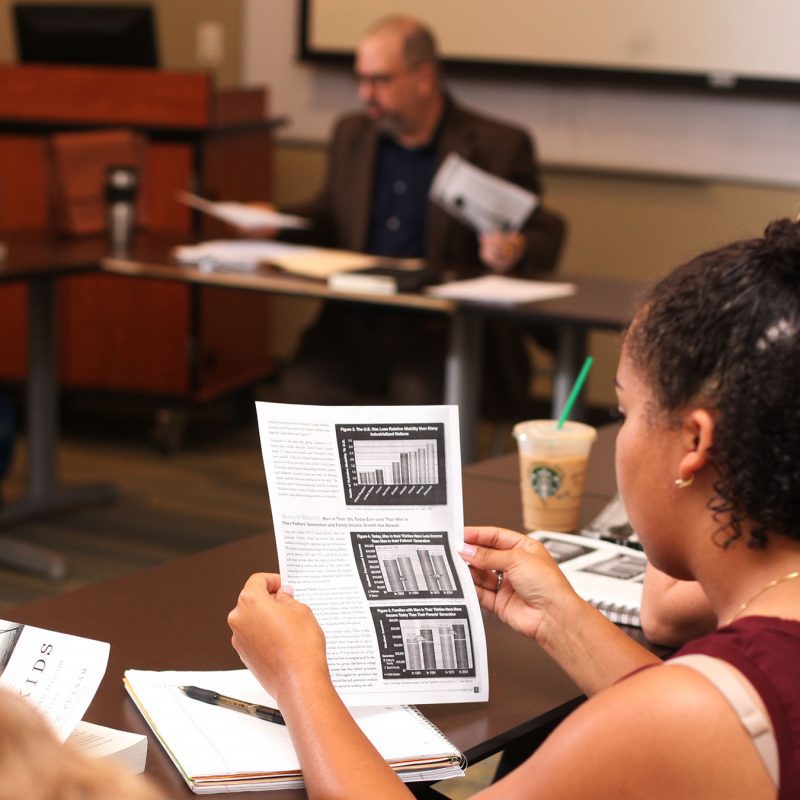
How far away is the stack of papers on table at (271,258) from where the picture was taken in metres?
3.50

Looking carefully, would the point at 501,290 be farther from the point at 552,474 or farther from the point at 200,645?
the point at 200,645

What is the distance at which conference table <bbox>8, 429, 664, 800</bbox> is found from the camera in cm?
118

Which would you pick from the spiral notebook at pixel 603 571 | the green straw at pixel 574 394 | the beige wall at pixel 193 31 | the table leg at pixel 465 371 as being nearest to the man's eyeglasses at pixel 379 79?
the table leg at pixel 465 371

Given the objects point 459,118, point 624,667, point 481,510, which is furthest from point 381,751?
point 459,118

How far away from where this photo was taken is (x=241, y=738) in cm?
112

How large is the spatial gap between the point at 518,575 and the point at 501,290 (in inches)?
83.1

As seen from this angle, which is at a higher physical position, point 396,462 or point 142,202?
point 396,462

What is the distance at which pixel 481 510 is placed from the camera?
1.79 m

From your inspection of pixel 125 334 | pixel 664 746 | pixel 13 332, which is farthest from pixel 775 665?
pixel 13 332

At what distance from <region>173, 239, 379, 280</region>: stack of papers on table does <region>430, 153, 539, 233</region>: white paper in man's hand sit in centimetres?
27

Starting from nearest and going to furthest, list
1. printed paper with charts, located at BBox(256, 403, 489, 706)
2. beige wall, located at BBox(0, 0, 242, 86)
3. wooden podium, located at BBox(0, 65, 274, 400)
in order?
printed paper with charts, located at BBox(256, 403, 489, 706) < wooden podium, located at BBox(0, 65, 274, 400) < beige wall, located at BBox(0, 0, 242, 86)

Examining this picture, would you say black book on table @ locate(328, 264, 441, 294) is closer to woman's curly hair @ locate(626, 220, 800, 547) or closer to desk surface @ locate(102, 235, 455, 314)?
desk surface @ locate(102, 235, 455, 314)

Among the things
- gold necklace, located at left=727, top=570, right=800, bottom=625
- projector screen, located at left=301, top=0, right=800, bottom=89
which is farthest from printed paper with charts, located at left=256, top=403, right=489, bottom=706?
projector screen, located at left=301, top=0, right=800, bottom=89

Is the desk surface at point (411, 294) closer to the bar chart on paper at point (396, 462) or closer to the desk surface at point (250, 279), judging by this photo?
the desk surface at point (250, 279)
